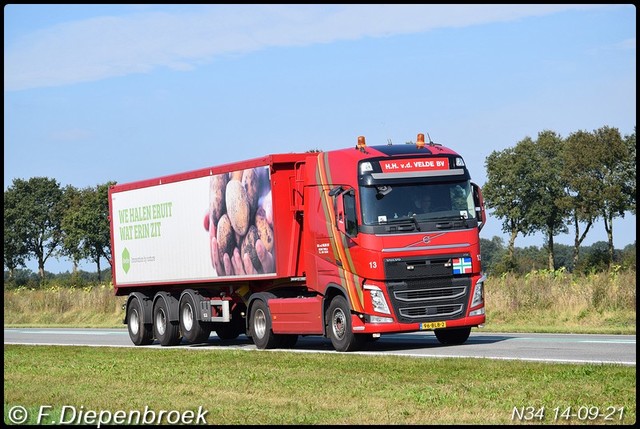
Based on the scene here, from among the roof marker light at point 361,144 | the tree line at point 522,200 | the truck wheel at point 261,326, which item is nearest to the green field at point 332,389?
the truck wheel at point 261,326

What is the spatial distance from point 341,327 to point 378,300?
1.18m

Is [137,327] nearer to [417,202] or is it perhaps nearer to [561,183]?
[417,202]

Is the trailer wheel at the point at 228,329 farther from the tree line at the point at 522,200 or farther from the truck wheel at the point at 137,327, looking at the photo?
the tree line at the point at 522,200

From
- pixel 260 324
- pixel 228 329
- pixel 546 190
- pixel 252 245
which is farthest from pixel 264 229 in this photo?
pixel 546 190

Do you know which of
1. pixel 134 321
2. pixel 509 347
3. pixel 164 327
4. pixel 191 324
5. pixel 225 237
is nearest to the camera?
pixel 509 347

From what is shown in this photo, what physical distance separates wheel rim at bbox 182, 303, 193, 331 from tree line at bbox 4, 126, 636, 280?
53813 mm

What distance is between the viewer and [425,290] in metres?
22.0

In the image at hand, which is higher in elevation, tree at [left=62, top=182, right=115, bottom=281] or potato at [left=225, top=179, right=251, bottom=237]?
tree at [left=62, top=182, right=115, bottom=281]

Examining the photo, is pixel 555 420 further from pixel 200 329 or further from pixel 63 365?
pixel 200 329

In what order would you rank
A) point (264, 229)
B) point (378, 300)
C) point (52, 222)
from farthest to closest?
point (52, 222) < point (264, 229) < point (378, 300)

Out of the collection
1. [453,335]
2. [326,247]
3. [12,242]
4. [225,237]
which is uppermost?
[12,242]

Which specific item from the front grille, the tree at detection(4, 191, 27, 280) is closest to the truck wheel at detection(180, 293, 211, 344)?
the front grille

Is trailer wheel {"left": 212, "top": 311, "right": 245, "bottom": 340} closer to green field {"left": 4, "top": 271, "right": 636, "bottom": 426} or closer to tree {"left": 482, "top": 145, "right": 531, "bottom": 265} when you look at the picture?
green field {"left": 4, "top": 271, "right": 636, "bottom": 426}

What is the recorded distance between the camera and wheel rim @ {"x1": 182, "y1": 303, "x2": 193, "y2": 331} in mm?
27391
